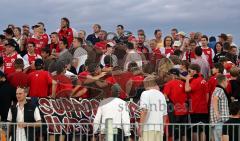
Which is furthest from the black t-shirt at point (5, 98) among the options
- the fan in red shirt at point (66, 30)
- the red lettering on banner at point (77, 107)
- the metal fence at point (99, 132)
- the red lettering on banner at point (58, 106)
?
the fan in red shirt at point (66, 30)

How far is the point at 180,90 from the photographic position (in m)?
17.0

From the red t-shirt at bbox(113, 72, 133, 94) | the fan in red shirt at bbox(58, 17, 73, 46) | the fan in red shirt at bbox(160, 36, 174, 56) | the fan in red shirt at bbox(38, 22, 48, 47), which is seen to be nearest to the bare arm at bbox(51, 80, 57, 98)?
the red t-shirt at bbox(113, 72, 133, 94)

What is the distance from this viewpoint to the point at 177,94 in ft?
55.9

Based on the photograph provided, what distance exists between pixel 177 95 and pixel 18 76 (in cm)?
365

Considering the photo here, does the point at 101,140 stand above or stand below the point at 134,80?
below

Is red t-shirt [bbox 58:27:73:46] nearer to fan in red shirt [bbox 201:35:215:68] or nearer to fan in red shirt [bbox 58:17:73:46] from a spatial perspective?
fan in red shirt [bbox 58:17:73:46]

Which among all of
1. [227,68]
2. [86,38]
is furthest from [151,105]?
[86,38]

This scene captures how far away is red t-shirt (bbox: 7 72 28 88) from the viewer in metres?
17.2

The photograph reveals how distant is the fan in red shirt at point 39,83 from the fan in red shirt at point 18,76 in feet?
0.54

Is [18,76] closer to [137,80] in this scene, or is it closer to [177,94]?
[137,80]

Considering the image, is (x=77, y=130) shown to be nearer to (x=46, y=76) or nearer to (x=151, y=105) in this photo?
(x=151, y=105)

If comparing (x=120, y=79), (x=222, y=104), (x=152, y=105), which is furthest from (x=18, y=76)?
(x=222, y=104)

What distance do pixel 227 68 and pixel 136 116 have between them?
320 centimetres

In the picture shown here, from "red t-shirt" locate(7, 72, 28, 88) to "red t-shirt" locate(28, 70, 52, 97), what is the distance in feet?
0.43
